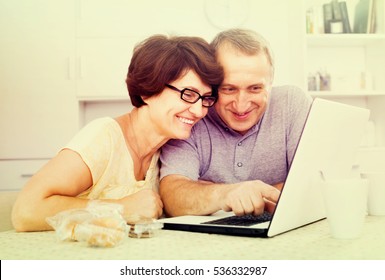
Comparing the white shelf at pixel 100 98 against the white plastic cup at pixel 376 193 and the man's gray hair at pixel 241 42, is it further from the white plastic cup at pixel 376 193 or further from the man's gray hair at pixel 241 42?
the white plastic cup at pixel 376 193

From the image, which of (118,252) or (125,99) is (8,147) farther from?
(118,252)

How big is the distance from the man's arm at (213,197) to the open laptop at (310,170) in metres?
0.03

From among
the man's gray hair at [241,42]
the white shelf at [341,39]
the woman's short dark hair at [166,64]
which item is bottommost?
the woman's short dark hair at [166,64]

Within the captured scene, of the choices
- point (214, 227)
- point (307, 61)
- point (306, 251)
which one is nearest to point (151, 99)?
point (214, 227)

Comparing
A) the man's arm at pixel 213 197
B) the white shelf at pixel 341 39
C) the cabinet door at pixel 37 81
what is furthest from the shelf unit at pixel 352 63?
the man's arm at pixel 213 197

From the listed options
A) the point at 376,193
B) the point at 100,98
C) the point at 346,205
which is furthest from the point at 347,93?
the point at 346,205

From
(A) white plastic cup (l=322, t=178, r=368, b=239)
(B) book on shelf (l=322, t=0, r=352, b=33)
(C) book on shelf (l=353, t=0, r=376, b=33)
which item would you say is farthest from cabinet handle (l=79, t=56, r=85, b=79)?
(A) white plastic cup (l=322, t=178, r=368, b=239)

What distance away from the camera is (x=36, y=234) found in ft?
2.36

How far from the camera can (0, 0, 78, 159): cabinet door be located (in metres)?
1.98

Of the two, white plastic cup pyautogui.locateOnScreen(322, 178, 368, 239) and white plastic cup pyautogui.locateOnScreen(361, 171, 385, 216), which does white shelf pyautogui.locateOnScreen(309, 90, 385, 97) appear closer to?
white plastic cup pyautogui.locateOnScreen(361, 171, 385, 216)

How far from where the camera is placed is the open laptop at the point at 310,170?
0.62 m

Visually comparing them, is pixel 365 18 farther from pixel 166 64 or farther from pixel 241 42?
pixel 166 64

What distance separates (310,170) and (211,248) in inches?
7.7

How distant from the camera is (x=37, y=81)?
2.09 metres
